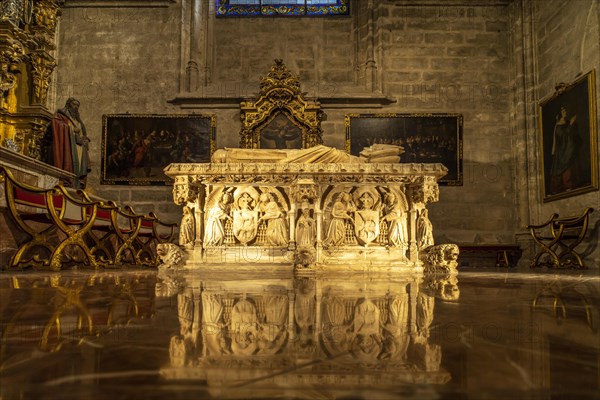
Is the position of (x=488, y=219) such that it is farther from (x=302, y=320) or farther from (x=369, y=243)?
(x=302, y=320)

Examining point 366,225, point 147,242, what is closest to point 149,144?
point 147,242

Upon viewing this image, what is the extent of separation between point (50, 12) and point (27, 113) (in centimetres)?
247

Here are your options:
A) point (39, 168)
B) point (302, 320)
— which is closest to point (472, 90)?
point (39, 168)

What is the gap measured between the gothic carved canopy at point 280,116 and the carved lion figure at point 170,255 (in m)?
5.84

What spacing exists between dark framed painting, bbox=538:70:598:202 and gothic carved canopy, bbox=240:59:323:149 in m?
4.82

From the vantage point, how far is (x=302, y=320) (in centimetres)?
152

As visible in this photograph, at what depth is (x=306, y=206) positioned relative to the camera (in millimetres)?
5129

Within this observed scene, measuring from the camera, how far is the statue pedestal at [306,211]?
5.05 meters

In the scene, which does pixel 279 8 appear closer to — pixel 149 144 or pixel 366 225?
pixel 149 144

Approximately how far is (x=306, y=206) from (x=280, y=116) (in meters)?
5.79

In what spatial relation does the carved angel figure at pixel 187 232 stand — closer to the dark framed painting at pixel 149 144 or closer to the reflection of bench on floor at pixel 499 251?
the dark framed painting at pixel 149 144

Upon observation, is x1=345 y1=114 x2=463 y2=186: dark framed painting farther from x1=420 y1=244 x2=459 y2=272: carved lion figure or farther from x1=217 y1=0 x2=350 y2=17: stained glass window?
x1=420 y1=244 x2=459 y2=272: carved lion figure

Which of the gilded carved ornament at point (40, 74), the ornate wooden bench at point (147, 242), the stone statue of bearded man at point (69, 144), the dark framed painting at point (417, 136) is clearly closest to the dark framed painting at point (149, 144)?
the stone statue of bearded man at point (69, 144)

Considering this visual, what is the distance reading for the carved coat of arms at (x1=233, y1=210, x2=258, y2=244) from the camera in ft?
17.1
